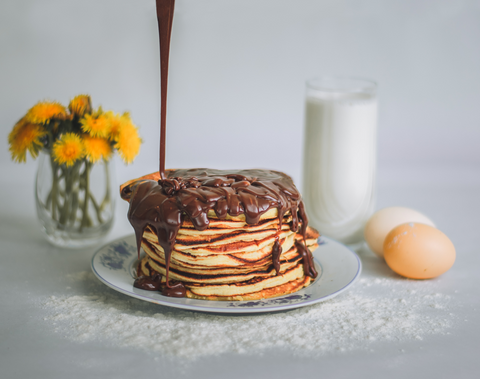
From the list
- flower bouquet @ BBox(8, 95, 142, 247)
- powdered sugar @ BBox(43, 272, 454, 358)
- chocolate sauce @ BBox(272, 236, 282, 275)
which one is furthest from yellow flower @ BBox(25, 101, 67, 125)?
chocolate sauce @ BBox(272, 236, 282, 275)

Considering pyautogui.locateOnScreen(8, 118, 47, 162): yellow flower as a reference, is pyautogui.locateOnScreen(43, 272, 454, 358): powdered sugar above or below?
below

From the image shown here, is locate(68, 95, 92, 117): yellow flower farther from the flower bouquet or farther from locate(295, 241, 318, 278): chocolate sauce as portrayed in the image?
locate(295, 241, 318, 278): chocolate sauce

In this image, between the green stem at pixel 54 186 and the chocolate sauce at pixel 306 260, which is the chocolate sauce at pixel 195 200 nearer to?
the chocolate sauce at pixel 306 260

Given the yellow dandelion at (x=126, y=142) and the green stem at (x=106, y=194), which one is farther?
the green stem at (x=106, y=194)

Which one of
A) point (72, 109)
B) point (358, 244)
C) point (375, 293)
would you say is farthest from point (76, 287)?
point (358, 244)

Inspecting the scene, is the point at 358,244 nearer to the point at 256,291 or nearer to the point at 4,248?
the point at 256,291

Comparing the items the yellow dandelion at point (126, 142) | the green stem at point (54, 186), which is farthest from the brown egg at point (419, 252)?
the green stem at point (54, 186)
